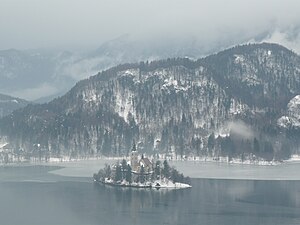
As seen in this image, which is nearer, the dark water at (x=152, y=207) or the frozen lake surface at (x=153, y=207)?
the frozen lake surface at (x=153, y=207)

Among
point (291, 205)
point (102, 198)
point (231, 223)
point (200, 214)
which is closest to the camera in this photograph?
point (231, 223)

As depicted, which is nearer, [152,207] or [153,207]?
[153,207]

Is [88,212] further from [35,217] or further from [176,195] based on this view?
[176,195]

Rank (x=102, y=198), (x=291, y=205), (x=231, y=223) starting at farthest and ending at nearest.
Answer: (x=102, y=198) < (x=291, y=205) < (x=231, y=223)

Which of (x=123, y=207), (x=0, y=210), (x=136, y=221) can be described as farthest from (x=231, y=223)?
(x=0, y=210)

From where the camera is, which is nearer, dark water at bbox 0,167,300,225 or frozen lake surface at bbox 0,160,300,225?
frozen lake surface at bbox 0,160,300,225

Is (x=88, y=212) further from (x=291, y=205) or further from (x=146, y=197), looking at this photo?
(x=291, y=205)

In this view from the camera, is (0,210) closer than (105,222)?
No
